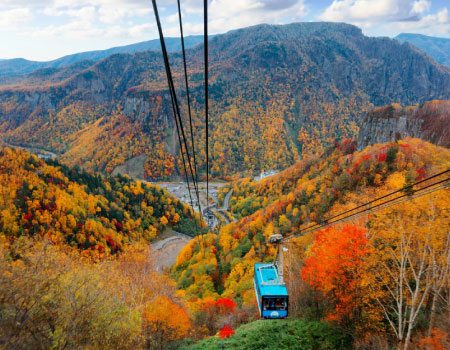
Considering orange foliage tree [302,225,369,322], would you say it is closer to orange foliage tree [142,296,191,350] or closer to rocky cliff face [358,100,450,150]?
orange foliage tree [142,296,191,350]

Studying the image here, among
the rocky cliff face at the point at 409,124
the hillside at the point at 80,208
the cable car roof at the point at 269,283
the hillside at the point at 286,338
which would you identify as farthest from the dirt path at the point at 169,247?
the rocky cliff face at the point at 409,124

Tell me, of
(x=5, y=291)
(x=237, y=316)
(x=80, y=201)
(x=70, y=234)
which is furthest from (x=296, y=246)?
(x=80, y=201)

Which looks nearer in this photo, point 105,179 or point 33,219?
point 33,219

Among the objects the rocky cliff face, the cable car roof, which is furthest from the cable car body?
the rocky cliff face

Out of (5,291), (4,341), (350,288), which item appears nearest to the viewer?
(4,341)

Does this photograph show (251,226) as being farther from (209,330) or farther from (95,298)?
(95,298)
